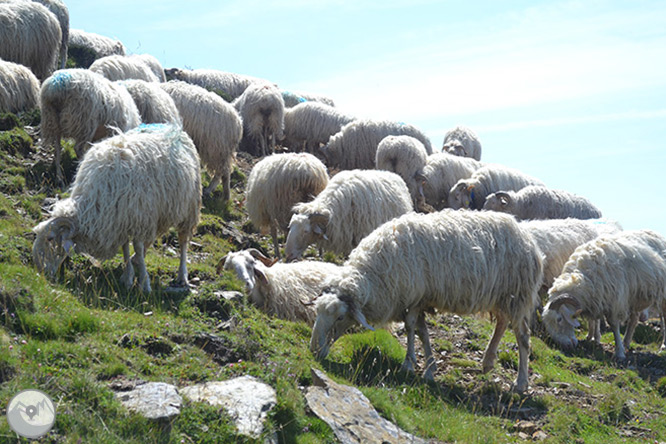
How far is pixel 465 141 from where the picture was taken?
79.5 feet

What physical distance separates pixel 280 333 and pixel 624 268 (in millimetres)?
5649

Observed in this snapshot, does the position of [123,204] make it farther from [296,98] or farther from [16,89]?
[296,98]

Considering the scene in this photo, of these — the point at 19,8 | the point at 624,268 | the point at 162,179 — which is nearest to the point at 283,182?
the point at 162,179

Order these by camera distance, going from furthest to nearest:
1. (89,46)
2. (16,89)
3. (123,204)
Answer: (89,46) → (16,89) → (123,204)

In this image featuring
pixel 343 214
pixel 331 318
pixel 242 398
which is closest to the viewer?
pixel 242 398

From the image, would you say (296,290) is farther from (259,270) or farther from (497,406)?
(497,406)

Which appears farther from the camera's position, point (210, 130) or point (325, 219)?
point (210, 130)

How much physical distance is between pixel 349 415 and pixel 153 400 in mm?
1669

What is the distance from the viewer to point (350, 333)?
8.80 metres

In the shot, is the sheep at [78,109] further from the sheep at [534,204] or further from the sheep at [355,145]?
the sheep at [534,204]

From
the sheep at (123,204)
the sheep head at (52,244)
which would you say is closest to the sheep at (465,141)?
the sheep at (123,204)

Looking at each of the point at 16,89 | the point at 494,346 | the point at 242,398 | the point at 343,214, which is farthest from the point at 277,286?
the point at 16,89

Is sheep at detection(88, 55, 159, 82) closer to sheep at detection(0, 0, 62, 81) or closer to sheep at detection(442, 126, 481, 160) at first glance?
sheep at detection(0, 0, 62, 81)

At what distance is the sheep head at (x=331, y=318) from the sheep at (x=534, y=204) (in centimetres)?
897
